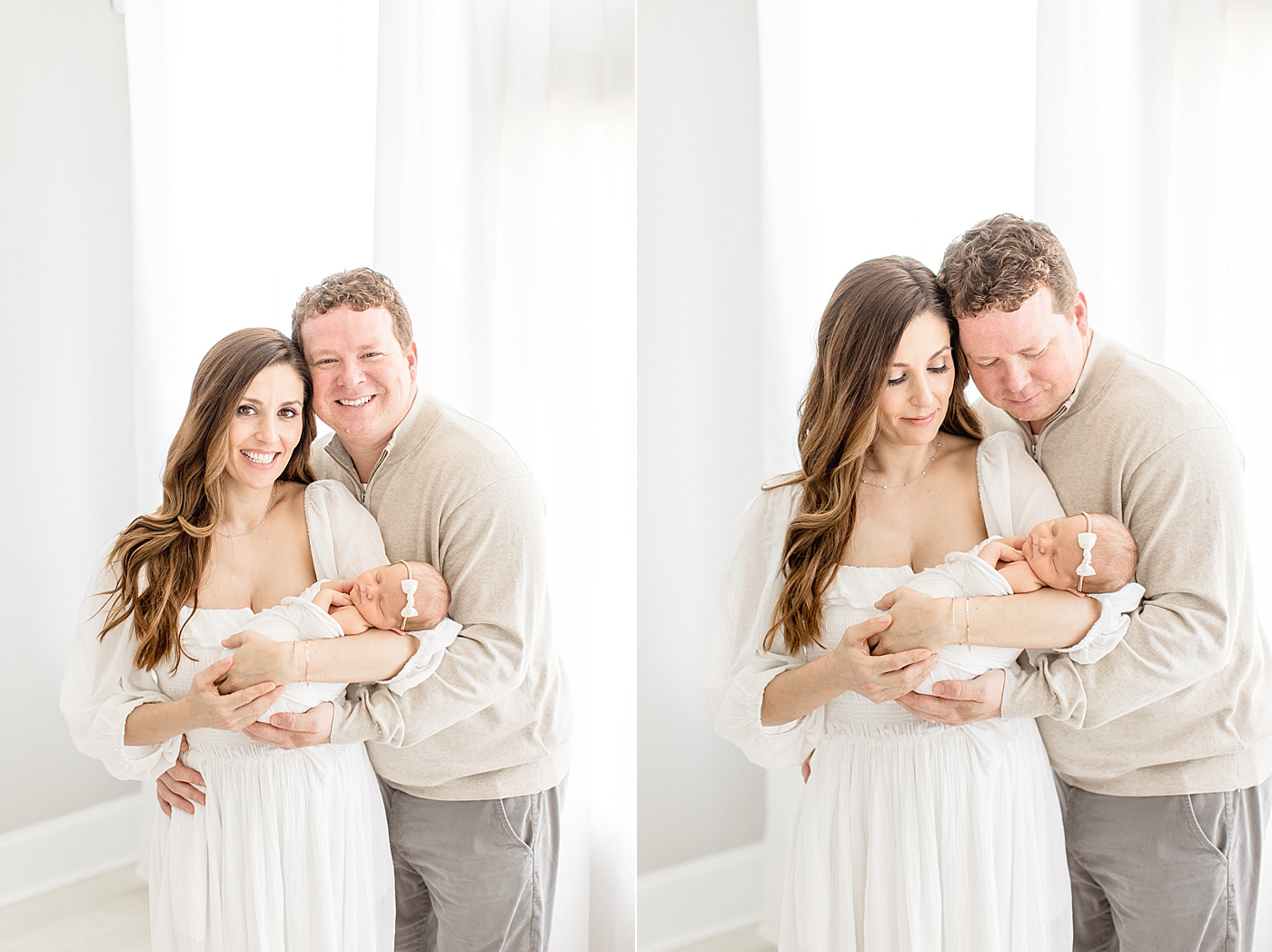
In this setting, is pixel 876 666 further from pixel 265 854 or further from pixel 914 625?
pixel 265 854

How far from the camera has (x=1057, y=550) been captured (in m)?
1.38

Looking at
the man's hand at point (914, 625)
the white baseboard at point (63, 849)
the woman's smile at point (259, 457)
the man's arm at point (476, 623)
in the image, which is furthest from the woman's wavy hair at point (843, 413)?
the white baseboard at point (63, 849)

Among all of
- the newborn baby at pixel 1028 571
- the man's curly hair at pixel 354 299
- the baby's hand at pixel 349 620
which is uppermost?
the man's curly hair at pixel 354 299

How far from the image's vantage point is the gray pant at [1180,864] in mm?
1505

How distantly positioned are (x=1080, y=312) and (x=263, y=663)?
1.42 metres

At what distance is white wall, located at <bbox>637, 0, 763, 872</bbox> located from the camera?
5.89ft

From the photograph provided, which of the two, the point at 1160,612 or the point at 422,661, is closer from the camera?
the point at 1160,612

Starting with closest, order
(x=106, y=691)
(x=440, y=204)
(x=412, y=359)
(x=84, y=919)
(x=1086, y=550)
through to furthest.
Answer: (x=1086, y=550) → (x=106, y=691) → (x=412, y=359) → (x=440, y=204) → (x=84, y=919)

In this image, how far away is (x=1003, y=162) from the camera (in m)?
1.65

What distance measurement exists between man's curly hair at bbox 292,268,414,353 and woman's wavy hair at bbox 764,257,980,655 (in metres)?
0.73

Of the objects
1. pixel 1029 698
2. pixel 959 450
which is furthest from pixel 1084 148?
pixel 1029 698

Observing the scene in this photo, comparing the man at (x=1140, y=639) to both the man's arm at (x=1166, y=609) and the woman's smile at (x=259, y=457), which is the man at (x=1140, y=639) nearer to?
the man's arm at (x=1166, y=609)

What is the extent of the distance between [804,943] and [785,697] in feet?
1.40

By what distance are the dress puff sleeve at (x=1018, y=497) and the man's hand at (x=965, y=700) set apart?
4.6 inches
